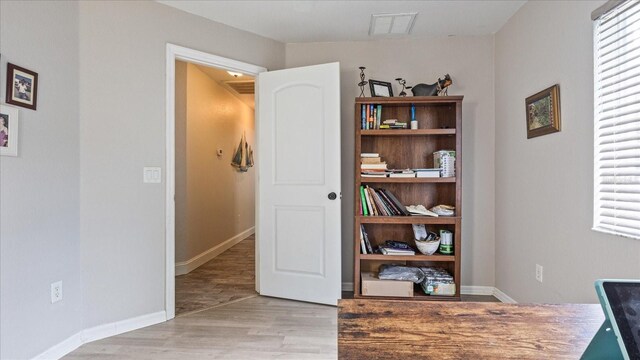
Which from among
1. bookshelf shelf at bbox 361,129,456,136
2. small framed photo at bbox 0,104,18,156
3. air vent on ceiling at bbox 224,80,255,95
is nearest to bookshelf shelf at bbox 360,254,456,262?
bookshelf shelf at bbox 361,129,456,136

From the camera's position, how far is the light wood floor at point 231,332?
1.86 meters

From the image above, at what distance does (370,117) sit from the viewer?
8.52 ft

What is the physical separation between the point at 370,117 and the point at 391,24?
791 mm

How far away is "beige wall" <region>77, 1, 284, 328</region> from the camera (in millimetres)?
2010

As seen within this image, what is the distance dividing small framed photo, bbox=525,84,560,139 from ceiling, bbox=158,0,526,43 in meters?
0.79

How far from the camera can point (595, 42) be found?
1.59 meters

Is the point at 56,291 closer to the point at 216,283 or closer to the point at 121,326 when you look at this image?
the point at 121,326

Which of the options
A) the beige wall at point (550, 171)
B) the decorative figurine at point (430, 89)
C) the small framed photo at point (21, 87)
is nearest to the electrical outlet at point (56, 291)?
the small framed photo at point (21, 87)

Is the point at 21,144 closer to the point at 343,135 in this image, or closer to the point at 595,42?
the point at 343,135

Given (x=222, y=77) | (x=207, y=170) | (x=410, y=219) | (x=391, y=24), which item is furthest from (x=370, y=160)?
(x=222, y=77)

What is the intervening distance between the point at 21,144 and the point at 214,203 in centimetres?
256

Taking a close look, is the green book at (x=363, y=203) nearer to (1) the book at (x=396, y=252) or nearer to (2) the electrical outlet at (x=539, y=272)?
(1) the book at (x=396, y=252)

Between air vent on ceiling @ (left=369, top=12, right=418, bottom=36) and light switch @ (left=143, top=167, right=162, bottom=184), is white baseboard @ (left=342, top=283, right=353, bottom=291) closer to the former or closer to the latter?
light switch @ (left=143, top=167, right=162, bottom=184)

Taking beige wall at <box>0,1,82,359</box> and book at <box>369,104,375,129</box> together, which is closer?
beige wall at <box>0,1,82,359</box>
